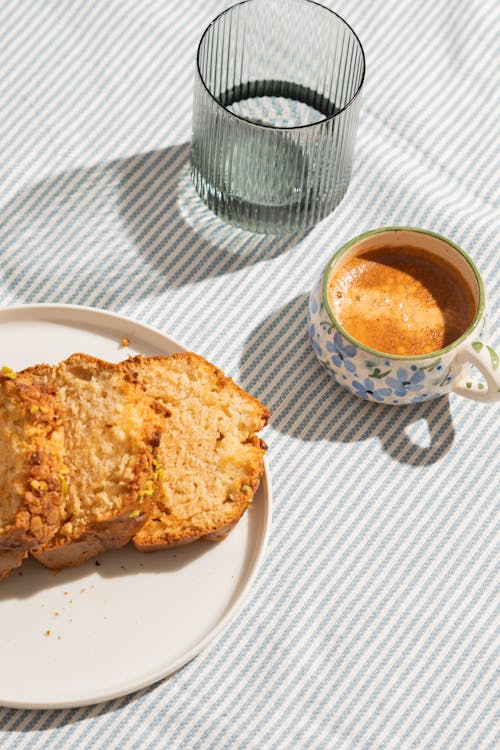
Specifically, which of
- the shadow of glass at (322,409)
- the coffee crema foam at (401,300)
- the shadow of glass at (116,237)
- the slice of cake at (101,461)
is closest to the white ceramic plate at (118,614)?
the slice of cake at (101,461)

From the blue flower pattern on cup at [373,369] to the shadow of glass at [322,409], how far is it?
2.6 inches

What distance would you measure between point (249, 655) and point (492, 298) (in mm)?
991

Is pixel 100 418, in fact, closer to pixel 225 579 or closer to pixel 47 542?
pixel 47 542

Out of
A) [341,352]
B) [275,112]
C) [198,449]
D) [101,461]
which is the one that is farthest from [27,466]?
Result: [275,112]

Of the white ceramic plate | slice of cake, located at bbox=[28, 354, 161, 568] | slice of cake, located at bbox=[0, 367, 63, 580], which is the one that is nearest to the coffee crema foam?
the white ceramic plate

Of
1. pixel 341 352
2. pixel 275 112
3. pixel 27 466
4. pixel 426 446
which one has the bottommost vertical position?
pixel 27 466

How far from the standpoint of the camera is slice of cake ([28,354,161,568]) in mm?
1835

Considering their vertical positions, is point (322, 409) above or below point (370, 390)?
below

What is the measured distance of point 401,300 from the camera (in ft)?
6.99

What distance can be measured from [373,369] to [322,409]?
197mm

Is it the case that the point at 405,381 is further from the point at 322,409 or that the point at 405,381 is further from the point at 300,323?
the point at 300,323

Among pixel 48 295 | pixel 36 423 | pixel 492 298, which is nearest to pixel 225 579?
pixel 36 423

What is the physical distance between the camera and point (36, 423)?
1.83 metres

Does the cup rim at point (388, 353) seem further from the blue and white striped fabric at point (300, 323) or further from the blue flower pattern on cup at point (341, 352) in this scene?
the blue and white striped fabric at point (300, 323)
